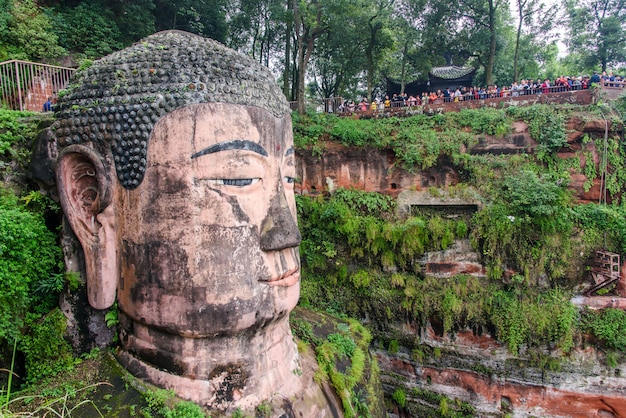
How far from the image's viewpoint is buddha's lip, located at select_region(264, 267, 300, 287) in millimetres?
4584

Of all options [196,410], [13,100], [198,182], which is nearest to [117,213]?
[198,182]

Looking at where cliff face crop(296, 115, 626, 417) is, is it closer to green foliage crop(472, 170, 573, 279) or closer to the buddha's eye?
green foliage crop(472, 170, 573, 279)

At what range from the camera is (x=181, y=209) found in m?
4.20

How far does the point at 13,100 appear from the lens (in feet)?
23.7

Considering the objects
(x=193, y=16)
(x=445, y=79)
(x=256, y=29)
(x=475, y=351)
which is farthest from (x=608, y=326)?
(x=256, y=29)

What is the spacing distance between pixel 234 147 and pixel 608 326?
1094cm

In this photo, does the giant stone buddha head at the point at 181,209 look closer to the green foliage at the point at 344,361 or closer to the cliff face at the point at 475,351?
the green foliage at the point at 344,361

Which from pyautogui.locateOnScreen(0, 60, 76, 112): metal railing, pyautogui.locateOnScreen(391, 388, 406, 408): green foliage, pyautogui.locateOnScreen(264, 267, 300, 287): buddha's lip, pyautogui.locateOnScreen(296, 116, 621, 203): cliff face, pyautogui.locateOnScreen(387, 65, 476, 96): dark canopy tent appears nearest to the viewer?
pyautogui.locateOnScreen(264, 267, 300, 287): buddha's lip

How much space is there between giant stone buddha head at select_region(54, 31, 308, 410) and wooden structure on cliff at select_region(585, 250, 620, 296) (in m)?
9.67

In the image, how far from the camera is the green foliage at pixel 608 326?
992 cm

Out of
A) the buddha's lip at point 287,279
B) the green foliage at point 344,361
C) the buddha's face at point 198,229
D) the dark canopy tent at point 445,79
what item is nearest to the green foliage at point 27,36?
the buddha's face at point 198,229

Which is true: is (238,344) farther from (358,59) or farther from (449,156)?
(358,59)

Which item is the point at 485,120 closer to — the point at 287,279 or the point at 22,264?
the point at 287,279

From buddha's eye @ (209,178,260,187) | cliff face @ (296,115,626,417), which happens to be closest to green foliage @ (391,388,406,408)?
cliff face @ (296,115,626,417)
